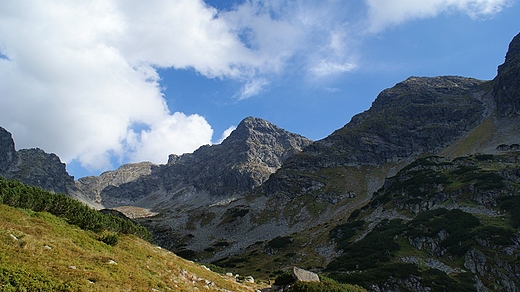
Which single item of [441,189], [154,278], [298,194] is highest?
[298,194]

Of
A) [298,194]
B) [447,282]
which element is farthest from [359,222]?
[298,194]

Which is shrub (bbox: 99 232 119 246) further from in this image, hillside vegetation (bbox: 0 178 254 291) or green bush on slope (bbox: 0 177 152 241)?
green bush on slope (bbox: 0 177 152 241)

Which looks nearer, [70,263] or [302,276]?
[70,263]

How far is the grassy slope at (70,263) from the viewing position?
1441 cm

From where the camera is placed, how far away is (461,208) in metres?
81.3

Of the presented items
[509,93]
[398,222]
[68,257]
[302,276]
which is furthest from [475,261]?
[509,93]

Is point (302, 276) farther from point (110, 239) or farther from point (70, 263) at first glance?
point (70, 263)

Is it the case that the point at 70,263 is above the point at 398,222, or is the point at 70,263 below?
below

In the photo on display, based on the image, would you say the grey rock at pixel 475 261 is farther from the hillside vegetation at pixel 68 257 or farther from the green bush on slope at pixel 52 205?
the green bush on slope at pixel 52 205

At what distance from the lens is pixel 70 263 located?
696 inches

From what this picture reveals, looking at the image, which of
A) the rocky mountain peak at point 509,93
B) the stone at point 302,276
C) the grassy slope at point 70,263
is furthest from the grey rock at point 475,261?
the rocky mountain peak at point 509,93

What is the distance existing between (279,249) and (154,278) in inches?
3471

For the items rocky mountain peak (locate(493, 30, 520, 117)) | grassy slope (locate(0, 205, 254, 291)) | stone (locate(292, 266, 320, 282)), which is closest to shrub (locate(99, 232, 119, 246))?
grassy slope (locate(0, 205, 254, 291))

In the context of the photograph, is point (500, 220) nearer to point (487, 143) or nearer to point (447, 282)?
point (447, 282)
